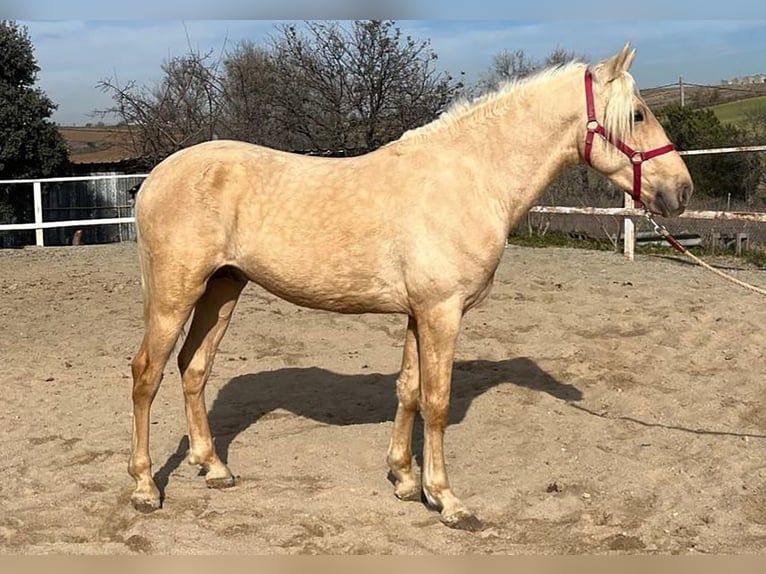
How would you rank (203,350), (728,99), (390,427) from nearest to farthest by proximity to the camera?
(203,350) < (390,427) < (728,99)

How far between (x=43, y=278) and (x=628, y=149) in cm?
750

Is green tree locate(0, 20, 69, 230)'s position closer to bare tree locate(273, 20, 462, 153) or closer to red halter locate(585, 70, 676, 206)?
bare tree locate(273, 20, 462, 153)

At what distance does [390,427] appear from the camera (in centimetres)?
439

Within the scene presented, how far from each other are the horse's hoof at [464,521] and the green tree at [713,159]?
12287 millimetres

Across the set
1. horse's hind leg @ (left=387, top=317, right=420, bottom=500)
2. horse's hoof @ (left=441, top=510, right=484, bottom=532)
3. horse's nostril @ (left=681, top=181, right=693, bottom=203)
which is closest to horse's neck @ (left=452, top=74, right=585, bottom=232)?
horse's nostril @ (left=681, top=181, right=693, bottom=203)

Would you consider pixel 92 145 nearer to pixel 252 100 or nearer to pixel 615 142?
pixel 252 100

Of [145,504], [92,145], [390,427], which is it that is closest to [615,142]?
[390,427]

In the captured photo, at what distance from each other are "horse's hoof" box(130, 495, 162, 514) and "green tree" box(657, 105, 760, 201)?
504 inches

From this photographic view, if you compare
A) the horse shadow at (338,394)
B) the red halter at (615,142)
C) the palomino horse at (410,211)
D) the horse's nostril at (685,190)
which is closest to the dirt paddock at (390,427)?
the horse shadow at (338,394)

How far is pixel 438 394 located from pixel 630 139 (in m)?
1.38

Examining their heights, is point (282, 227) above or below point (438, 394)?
above

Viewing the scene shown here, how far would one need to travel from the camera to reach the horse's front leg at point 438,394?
3154 millimetres

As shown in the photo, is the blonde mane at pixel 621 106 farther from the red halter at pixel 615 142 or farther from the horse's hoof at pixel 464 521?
the horse's hoof at pixel 464 521

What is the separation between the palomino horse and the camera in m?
3.17
